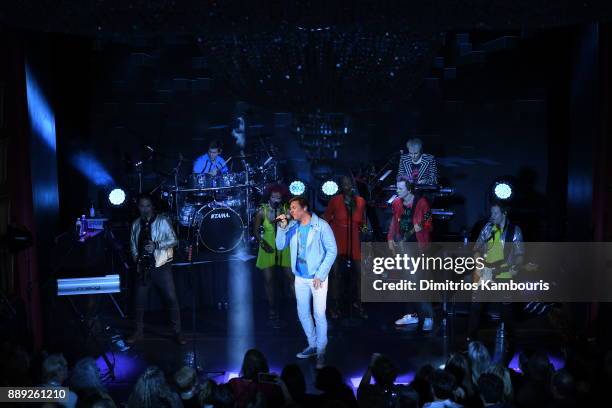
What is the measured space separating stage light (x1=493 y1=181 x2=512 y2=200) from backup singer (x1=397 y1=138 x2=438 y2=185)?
91 centimetres

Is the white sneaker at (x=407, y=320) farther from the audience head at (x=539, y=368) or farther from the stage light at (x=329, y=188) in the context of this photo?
the audience head at (x=539, y=368)

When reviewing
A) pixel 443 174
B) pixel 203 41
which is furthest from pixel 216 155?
pixel 203 41

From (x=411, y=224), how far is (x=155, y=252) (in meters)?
2.76

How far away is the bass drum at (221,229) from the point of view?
34.1 feet

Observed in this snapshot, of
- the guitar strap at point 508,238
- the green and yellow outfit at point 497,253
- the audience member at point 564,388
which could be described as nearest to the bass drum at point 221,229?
the green and yellow outfit at point 497,253

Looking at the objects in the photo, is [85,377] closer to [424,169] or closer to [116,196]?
[116,196]

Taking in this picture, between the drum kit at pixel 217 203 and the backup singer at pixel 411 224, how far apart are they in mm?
2667

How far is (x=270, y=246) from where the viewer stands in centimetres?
862

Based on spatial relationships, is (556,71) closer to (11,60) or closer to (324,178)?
(324,178)

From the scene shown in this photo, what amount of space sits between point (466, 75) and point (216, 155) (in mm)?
3819

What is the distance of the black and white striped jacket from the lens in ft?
33.2

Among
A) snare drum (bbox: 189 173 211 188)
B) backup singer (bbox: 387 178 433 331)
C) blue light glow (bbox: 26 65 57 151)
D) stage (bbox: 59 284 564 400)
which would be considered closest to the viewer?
stage (bbox: 59 284 564 400)

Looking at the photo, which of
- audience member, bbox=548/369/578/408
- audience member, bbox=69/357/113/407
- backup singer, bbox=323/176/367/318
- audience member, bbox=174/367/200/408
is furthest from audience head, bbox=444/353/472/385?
backup singer, bbox=323/176/367/318

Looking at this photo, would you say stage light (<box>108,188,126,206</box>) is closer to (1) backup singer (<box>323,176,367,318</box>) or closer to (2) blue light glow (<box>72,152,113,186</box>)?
(2) blue light glow (<box>72,152,113,186</box>)
